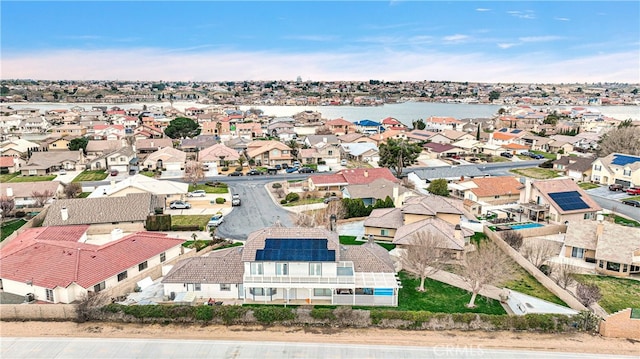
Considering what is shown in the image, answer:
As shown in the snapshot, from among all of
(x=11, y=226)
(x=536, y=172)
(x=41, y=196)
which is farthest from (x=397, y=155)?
(x=11, y=226)

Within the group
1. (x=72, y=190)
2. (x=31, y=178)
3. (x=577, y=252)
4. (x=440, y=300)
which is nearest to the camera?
(x=440, y=300)

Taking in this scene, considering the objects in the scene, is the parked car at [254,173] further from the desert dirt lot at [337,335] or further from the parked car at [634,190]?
the parked car at [634,190]

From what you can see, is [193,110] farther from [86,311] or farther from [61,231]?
[86,311]

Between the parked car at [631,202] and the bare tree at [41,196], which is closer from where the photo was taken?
the bare tree at [41,196]

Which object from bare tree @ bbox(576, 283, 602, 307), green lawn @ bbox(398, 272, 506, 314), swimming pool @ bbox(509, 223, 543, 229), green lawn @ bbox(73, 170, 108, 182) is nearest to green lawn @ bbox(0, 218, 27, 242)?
green lawn @ bbox(73, 170, 108, 182)

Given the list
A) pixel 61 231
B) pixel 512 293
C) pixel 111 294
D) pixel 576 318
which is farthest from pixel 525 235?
pixel 61 231

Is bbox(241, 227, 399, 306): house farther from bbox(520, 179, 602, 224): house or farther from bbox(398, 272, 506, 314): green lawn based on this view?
bbox(520, 179, 602, 224): house

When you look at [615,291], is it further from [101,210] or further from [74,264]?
[101,210]

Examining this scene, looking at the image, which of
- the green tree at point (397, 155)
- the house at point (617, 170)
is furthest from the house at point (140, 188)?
the house at point (617, 170)
